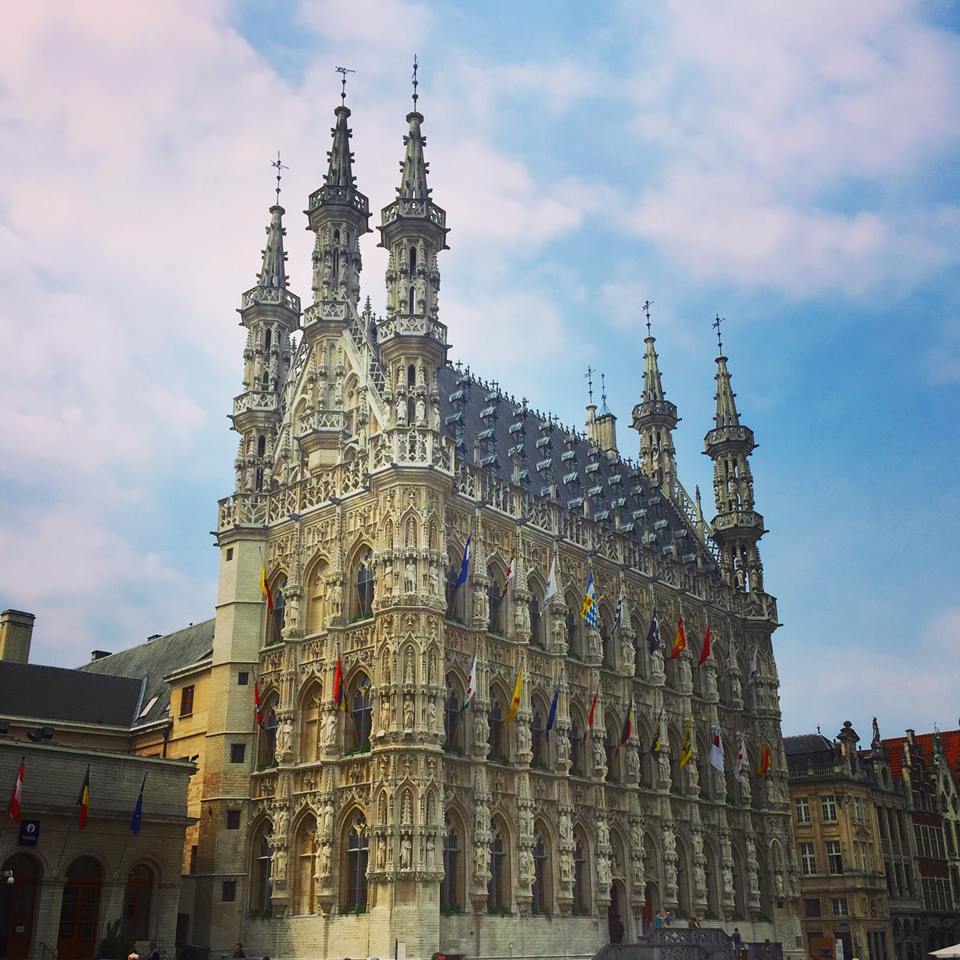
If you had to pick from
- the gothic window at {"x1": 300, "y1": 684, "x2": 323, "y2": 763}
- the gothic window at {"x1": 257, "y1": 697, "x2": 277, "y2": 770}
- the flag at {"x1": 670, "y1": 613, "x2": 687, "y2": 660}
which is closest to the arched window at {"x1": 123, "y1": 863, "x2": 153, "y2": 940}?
the gothic window at {"x1": 257, "y1": 697, "x2": 277, "y2": 770}

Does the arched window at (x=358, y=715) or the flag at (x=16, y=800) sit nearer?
the flag at (x=16, y=800)

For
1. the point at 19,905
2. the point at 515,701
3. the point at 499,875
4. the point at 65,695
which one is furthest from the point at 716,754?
the point at 19,905

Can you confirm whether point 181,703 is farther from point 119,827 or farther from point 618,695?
point 618,695

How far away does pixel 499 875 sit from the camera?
41531mm

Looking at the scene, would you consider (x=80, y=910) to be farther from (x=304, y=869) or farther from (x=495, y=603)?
(x=495, y=603)

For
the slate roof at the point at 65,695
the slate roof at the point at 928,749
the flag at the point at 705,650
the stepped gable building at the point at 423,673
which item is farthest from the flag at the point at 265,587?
the slate roof at the point at 928,749

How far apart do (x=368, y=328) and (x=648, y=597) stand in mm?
18468

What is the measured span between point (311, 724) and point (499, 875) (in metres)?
8.84

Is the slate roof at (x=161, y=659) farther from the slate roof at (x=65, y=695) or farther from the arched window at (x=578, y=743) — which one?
the arched window at (x=578, y=743)

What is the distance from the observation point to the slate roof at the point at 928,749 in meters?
81.7

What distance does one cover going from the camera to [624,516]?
57.7 metres

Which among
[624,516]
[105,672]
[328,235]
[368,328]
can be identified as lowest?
[105,672]

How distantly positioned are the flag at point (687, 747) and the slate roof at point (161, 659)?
869 inches

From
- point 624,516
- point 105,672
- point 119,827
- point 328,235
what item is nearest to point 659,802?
point 624,516
